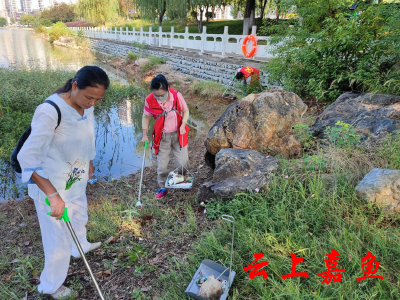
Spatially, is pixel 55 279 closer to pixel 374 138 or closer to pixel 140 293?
pixel 140 293

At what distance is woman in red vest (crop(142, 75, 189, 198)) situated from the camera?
3790 mm

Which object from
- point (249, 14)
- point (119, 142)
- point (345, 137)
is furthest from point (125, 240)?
point (249, 14)

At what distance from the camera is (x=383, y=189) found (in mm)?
2537

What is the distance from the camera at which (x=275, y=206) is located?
2.84 metres

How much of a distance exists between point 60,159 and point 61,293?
48.5 inches

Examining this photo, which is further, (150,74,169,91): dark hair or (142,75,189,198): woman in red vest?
(142,75,189,198): woman in red vest

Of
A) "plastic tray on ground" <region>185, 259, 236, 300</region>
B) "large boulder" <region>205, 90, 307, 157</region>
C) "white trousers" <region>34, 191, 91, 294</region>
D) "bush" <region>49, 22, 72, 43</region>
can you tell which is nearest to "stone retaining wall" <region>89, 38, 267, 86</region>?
"large boulder" <region>205, 90, 307, 157</region>

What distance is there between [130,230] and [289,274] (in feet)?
6.29

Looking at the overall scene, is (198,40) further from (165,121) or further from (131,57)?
(165,121)

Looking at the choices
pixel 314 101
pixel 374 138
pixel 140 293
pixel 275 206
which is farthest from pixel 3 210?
pixel 314 101

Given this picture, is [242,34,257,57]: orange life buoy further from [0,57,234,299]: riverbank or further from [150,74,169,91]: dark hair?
[150,74,169,91]: dark hair

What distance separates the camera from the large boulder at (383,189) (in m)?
2.51

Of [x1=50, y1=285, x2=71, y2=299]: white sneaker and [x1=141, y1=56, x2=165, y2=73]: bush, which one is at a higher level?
[x1=141, y1=56, x2=165, y2=73]: bush

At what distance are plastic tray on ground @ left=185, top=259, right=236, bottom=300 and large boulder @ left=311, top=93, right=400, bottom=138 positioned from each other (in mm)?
2724
